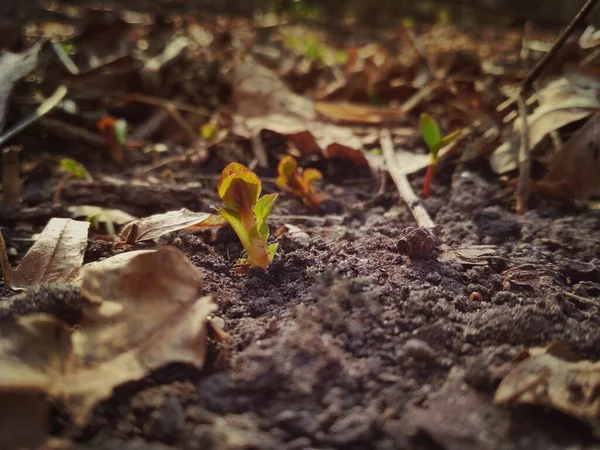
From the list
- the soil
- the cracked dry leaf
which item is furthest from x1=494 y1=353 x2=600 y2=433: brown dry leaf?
the cracked dry leaf

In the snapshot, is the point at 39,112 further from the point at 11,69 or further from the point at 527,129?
the point at 527,129

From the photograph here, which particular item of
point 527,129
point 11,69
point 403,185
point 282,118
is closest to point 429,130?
point 403,185

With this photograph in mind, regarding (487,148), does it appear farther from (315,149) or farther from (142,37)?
(142,37)

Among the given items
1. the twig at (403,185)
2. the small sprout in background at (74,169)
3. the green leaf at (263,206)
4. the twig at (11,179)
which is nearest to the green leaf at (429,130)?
the twig at (403,185)

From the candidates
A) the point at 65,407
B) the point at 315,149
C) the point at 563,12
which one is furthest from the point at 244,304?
the point at 563,12

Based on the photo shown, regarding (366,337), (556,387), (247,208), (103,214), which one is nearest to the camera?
(556,387)
